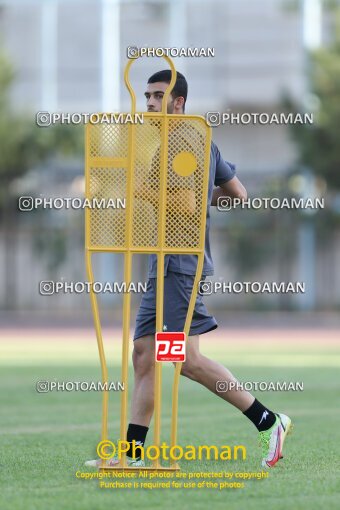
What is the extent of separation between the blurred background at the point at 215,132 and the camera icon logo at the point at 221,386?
85.6ft

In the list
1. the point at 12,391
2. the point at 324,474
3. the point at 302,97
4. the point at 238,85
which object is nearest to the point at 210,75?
the point at 238,85

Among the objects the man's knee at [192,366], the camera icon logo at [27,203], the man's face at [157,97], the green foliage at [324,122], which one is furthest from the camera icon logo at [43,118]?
the green foliage at [324,122]

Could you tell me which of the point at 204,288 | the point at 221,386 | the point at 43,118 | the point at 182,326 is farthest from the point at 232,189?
the point at 43,118

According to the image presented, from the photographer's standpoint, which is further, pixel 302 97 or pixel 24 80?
pixel 24 80

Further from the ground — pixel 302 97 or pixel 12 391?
pixel 302 97

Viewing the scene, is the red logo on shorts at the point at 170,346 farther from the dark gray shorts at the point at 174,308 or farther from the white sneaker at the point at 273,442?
the white sneaker at the point at 273,442

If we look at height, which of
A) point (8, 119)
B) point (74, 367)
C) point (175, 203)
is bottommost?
point (74, 367)

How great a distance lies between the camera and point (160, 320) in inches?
278

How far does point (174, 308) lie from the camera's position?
7.56 meters

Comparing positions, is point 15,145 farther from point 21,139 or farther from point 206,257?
point 206,257

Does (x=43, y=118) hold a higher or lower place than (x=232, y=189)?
higher

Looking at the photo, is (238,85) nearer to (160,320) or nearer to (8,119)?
(8,119)

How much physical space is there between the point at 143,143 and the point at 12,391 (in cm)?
820

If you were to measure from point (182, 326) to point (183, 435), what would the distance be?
8.99 ft
